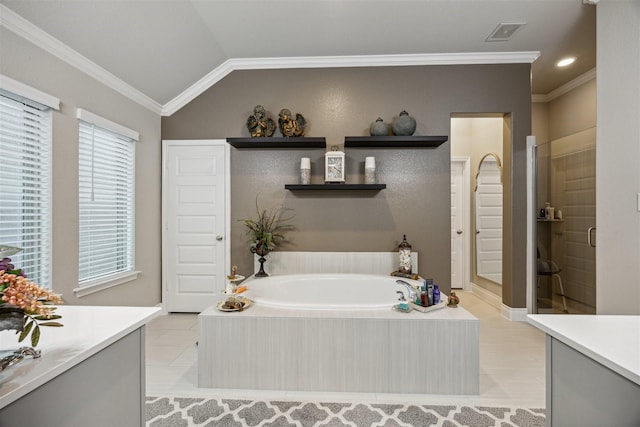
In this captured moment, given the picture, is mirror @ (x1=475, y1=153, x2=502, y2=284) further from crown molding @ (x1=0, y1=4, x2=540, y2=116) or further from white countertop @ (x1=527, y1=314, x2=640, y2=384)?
white countertop @ (x1=527, y1=314, x2=640, y2=384)

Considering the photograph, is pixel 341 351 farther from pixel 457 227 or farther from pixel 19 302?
pixel 457 227

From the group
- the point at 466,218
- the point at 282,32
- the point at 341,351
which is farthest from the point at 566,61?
the point at 341,351

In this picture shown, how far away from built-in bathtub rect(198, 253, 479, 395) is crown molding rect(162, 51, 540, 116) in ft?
8.34

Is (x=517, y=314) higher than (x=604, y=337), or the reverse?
(x=604, y=337)

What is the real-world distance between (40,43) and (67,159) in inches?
30.7

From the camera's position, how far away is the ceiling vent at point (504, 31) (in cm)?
282

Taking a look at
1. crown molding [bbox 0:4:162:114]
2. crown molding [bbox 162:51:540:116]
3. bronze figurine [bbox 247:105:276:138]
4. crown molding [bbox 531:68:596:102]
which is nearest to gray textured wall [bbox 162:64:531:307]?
crown molding [bbox 162:51:540:116]

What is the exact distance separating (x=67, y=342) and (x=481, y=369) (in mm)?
2505

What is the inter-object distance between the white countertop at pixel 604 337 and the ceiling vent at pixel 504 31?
105 inches

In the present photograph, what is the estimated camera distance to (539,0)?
254 cm

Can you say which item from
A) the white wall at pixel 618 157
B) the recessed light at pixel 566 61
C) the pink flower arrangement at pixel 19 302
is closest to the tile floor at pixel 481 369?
the white wall at pixel 618 157

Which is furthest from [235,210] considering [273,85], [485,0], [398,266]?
[485,0]

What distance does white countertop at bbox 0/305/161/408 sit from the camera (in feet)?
2.39

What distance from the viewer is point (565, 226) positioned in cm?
293
